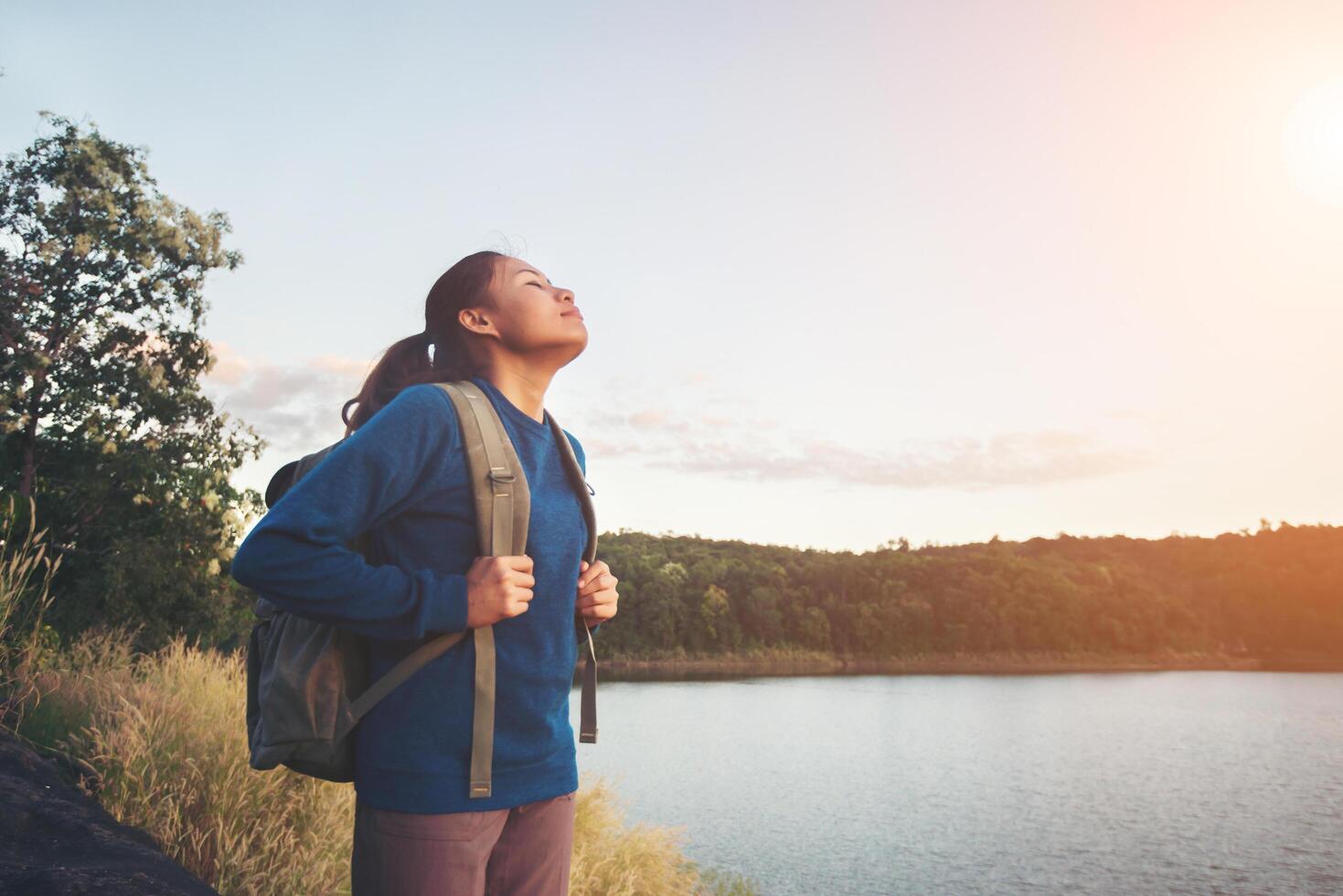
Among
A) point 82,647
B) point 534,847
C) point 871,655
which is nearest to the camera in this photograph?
point 534,847

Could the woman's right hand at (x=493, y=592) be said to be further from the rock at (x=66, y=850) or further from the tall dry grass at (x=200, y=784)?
the tall dry grass at (x=200, y=784)

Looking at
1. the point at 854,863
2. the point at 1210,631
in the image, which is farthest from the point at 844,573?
the point at 854,863

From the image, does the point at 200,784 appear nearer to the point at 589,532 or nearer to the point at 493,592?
the point at 589,532

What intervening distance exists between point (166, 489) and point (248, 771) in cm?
828

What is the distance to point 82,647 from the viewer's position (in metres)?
6.34

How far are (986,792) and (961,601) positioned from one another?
6111 centimetres

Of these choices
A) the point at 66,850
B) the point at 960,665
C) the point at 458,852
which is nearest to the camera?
the point at 458,852

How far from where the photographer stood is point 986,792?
19.0 m

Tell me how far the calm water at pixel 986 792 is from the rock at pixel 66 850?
563 centimetres

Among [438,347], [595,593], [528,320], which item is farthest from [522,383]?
[595,593]

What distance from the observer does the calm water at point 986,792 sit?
12.6 metres

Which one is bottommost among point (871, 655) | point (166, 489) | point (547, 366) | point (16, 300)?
point (871, 655)

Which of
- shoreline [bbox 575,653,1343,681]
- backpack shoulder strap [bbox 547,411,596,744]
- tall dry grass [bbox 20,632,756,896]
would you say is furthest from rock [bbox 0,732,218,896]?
shoreline [bbox 575,653,1343,681]

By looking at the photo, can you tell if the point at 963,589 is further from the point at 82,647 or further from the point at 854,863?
the point at 82,647
